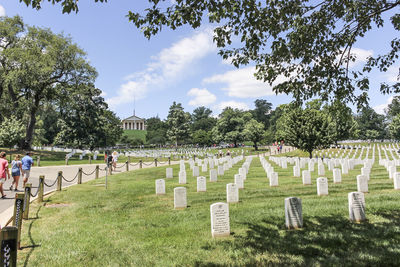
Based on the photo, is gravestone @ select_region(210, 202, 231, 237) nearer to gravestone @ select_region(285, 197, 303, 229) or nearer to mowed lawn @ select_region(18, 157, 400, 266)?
mowed lawn @ select_region(18, 157, 400, 266)

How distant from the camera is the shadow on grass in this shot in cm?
484

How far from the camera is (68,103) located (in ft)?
146

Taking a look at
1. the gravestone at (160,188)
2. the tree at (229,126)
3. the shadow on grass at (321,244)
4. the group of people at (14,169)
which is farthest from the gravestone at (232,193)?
the tree at (229,126)

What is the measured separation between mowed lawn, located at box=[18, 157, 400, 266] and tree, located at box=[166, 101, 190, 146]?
254 feet

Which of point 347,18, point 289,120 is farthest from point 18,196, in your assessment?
point 289,120

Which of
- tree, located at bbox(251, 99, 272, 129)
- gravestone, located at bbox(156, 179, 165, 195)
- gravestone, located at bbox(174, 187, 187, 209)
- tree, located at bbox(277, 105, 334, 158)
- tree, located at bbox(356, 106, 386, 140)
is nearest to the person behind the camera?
gravestone, located at bbox(174, 187, 187, 209)

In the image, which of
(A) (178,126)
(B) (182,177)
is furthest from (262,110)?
(B) (182,177)

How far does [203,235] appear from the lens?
6.44 m

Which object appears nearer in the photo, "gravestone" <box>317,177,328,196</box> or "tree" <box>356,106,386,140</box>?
"gravestone" <box>317,177,328,196</box>

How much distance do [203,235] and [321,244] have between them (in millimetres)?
2620

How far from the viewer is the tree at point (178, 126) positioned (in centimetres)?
8781

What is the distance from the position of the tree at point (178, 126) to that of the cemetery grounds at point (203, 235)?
3051 inches

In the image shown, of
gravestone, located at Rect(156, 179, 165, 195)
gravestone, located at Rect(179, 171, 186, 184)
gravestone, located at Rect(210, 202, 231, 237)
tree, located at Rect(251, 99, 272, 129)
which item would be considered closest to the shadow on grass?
gravestone, located at Rect(210, 202, 231, 237)

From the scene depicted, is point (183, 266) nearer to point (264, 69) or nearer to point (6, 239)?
point (6, 239)
